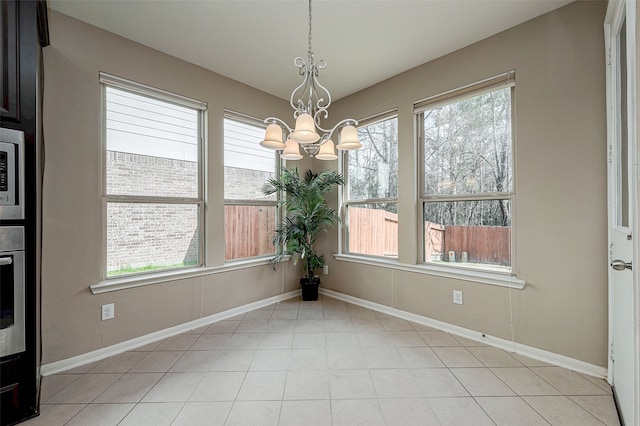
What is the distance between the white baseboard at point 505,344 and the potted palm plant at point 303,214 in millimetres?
905

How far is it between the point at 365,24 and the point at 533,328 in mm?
2959

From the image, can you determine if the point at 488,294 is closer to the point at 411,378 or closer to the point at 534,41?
the point at 411,378

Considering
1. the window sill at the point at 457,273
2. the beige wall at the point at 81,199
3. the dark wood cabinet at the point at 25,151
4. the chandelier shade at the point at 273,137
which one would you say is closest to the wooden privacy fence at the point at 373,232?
the window sill at the point at 457,273

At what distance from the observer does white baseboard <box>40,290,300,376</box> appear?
2074 millimetres

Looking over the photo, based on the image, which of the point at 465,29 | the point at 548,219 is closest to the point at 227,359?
the point at 548,219

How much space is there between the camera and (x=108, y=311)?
2.31 metres

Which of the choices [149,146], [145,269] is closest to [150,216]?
[145,269]

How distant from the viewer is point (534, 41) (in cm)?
223

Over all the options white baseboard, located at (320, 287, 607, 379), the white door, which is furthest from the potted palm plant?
the white door

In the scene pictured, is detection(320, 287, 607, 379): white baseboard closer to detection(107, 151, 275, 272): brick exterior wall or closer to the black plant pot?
the black plant pot

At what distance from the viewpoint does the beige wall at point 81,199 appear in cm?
207

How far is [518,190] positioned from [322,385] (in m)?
2.28

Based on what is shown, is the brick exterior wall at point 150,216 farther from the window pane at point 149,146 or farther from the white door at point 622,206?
the white door at point 622,206

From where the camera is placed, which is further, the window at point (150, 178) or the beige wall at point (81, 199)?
the window at point (150, 178)
